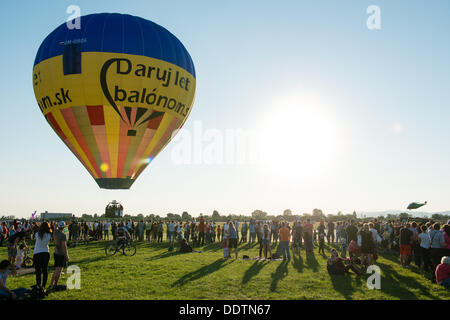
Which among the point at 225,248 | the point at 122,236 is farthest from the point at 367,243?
the point at 122,236

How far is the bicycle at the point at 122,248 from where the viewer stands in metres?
17.0

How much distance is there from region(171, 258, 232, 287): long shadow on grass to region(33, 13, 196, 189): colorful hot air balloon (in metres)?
9.72

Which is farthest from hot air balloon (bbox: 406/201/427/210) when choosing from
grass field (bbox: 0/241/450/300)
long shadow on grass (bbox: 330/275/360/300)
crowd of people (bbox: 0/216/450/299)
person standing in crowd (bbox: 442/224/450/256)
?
long shadow on grass (bbox: 330/275/360/300)

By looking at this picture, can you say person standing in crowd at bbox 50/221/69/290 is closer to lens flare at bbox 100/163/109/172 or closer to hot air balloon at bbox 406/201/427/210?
lens flare at bbox 100/163/109/172

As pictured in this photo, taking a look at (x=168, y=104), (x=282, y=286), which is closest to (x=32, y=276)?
(x=282, y=286)

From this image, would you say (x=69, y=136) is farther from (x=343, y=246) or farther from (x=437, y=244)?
(x=437, y=244)

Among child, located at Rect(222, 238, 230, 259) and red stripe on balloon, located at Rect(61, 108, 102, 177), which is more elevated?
red stripe on balloon, located at Rect(61, 108, 102, 177)

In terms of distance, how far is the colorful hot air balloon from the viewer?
18.1m

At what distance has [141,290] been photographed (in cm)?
898

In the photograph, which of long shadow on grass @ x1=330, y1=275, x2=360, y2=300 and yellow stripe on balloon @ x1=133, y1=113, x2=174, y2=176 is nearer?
long shadow on grass @ x1=330, y1=275, x2=360, y2=300

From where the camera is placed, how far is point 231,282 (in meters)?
10.2

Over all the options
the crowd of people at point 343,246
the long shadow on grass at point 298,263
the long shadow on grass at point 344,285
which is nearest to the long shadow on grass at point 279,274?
the long shadow on grass at point 298,263
